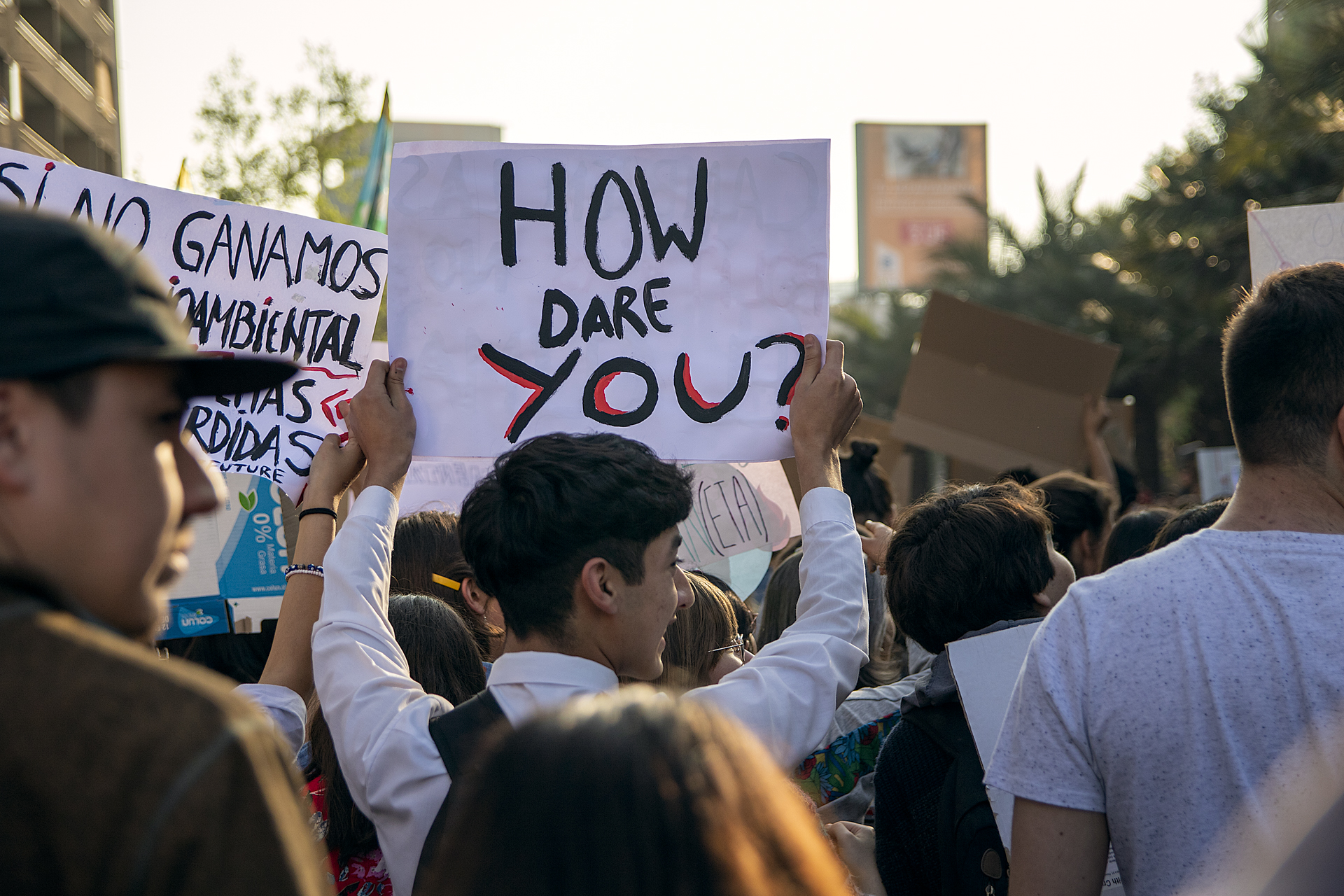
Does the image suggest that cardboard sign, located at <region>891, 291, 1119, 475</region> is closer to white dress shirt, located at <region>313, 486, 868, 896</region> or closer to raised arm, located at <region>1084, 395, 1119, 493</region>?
raised arm, located at <region>1084, 395, 1119, 493</region>

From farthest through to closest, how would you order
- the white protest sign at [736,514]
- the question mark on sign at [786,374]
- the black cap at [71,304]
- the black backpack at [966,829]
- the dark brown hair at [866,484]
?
the dark brown hair at [866,484]
the white protest sign at [736,514]
the question mark on sign at [786,374]
the black backpack at [966,829]
the black cap at [71,304]

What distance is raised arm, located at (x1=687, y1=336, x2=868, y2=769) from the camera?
1.92 metres

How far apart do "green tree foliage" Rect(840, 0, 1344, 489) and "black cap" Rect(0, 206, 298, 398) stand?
10050 millimetres

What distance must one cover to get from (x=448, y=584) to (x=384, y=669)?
1.09m

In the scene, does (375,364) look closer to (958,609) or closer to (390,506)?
(390,506)

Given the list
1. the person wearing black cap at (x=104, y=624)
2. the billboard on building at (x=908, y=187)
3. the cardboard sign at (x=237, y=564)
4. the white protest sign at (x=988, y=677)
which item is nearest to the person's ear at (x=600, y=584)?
the white protest sign at (x=988, y=677)

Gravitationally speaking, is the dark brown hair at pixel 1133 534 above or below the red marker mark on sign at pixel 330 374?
below

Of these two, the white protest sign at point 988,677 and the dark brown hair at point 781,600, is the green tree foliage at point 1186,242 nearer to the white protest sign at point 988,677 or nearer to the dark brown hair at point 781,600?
the dark brown hair at point 781,600

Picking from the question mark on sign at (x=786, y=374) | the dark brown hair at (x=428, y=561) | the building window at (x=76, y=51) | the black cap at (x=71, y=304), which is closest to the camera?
the black cap at (x=71, y=304)

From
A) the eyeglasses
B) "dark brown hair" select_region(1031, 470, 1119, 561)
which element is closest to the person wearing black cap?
the eyeglasses

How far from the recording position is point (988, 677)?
2223 mm

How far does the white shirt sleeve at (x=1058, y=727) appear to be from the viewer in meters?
1.75

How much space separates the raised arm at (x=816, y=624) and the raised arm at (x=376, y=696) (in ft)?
1.50

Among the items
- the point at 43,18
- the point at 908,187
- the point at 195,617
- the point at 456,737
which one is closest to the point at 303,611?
the point at 456,737
